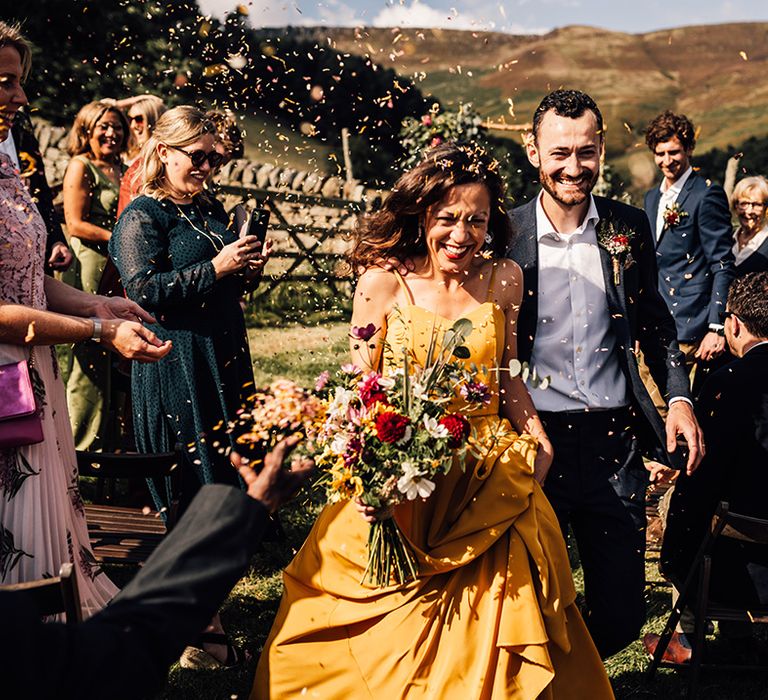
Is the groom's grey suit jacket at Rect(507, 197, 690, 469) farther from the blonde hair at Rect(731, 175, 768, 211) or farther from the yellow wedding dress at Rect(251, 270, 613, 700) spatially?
the blonde hair at Rect(731, 175, 768, 211)

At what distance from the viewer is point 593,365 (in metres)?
3.91

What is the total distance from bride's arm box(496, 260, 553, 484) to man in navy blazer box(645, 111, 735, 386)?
354 centimetres

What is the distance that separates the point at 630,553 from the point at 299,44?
23498 mm

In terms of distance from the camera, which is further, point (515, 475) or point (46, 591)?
point (515, 475)

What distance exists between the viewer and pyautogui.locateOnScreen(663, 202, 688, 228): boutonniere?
23.1 ft

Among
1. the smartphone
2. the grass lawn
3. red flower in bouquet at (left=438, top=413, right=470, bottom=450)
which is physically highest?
the smartphone

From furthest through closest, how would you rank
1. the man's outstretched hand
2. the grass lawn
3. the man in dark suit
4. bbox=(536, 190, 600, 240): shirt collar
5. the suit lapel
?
1. the suit lapel
2. the grass lawn
3. bbox=(536, 190, 600, 240): shirt collar
4. the man's outstretched hand
5. the man in dark suit

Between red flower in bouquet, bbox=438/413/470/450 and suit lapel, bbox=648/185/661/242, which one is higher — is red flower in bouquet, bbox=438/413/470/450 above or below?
below

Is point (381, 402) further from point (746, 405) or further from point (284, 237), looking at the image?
point (284, 237)

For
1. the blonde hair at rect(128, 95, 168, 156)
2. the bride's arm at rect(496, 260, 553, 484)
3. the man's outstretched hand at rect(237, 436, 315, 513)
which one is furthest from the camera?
the blonde hair at rect(128, 95, 168, 156)

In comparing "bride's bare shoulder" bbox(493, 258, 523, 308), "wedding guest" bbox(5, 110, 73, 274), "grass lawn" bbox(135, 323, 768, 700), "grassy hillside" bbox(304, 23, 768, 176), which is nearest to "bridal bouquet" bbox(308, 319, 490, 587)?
"bride's bare shoulder" bbox(493, 258, 523, 308)

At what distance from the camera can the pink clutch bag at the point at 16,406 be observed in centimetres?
309

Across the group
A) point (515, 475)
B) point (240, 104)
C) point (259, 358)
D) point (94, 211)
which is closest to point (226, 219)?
point (94, 211)

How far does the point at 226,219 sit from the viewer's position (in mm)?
→ 5074
